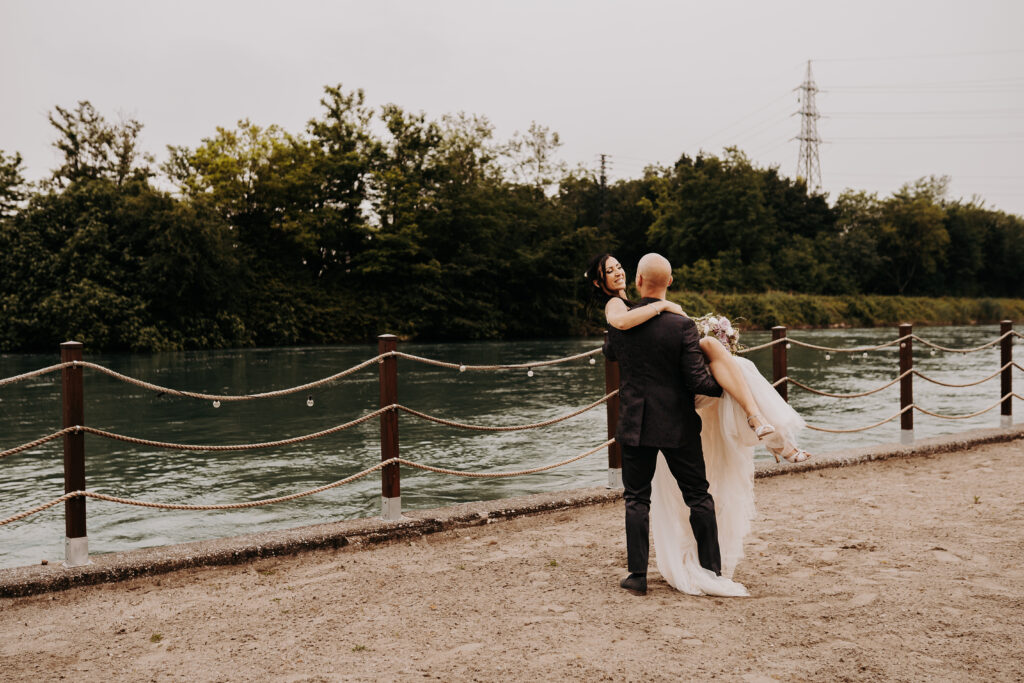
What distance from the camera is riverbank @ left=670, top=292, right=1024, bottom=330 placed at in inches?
2050

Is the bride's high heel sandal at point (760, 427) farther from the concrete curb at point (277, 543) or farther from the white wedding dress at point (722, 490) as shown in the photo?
the concrete curb at point (277, 543)

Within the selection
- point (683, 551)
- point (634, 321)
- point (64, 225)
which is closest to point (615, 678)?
point (683, 551)

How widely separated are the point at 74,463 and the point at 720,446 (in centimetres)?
375

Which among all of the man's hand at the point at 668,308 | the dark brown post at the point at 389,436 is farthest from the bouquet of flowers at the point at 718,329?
the dark brown post at the point at 389,436

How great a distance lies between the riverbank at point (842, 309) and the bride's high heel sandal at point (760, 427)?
1790 inches

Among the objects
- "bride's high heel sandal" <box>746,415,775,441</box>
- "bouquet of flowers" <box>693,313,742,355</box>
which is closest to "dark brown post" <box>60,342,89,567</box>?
"bouquet of flowers" <box>693,313,742,355</box>

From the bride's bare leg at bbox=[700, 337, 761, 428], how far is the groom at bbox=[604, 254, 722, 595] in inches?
2.2

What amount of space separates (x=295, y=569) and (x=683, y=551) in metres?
2.31

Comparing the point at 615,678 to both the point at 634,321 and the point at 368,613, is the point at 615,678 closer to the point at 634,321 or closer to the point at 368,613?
the point at 368,613

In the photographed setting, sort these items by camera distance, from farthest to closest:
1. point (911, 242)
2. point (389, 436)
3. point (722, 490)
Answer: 1. point (911, 242)
2. point (389, 436)
3. point (722, 490)

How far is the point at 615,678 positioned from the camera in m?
3.38

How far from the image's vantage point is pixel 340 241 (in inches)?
1906

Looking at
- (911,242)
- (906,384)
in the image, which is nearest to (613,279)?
(906,384)

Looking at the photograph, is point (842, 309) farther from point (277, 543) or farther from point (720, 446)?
point (277, 543)
